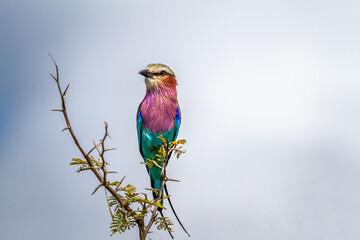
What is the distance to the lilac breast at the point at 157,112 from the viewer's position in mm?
4418

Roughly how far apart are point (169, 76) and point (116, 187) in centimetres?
250

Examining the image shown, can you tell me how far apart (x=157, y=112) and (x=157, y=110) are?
0.08 ft

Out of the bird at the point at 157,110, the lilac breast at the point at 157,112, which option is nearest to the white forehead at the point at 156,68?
the bird at the point at 157,110

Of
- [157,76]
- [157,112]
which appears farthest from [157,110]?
[157,76]

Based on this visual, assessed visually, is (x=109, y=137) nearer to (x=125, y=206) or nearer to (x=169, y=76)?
(x=125, y=206)

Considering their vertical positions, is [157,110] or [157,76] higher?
[157,76]

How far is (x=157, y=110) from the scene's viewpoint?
14.5 feet

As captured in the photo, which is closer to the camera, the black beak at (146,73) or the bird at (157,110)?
the black beak at (146,73)

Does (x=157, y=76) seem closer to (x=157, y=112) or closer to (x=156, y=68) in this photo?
(x=156, y=68)

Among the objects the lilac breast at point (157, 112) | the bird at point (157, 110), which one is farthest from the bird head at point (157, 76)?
the lilac breast at point (157, 112)

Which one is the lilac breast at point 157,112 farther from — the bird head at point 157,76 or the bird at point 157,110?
the bird head at point 157,76

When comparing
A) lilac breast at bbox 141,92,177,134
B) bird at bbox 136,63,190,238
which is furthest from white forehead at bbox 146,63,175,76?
lilac breast at bbox 141,92,177,134

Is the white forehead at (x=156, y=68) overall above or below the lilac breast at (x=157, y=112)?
above

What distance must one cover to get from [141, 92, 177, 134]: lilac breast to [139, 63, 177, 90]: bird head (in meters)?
0.12
